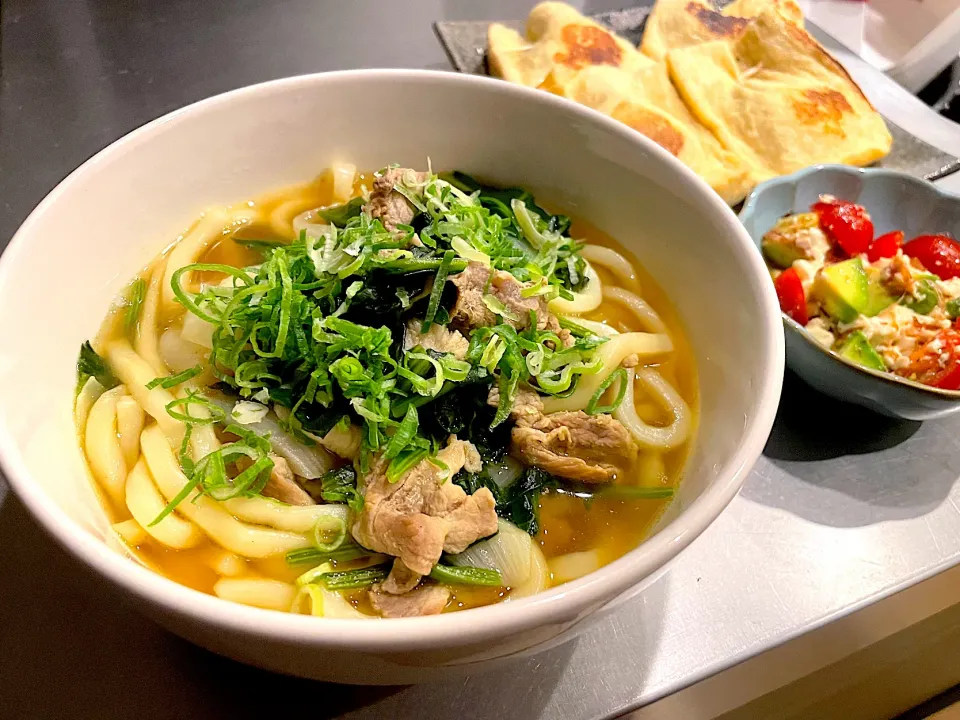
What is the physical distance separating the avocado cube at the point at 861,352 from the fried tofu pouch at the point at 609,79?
2.29ft

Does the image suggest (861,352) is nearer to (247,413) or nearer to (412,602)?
(412,602)

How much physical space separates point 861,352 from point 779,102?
1.18 metres

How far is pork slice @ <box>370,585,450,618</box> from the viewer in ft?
3.69

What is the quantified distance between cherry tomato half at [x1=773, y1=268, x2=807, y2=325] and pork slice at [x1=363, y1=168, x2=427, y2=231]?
3.51 ft

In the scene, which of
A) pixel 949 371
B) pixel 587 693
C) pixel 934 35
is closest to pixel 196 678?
pixel 587 693

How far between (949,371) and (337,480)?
1544 mm

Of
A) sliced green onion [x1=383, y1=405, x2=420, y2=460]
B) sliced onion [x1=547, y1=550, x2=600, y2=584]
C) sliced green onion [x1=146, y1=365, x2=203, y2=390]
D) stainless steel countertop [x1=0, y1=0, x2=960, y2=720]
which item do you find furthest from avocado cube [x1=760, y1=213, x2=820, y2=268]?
sliced green onion [x1=146, y1=365, x2=203, y2=390]

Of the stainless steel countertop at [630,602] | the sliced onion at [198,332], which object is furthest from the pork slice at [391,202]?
the stainless steel countertop at [630,602]

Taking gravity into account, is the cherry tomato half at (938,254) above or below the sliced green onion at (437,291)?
below

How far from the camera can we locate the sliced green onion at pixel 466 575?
1.18m

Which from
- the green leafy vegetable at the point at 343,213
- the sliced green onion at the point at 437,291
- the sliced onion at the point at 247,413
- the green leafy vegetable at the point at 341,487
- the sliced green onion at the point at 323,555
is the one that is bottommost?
the sliced green onion at the point at 323,555

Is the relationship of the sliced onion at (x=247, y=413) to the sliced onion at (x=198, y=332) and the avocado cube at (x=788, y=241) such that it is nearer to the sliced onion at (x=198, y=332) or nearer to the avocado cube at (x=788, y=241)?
the sliced onion at (x=198, y=332)

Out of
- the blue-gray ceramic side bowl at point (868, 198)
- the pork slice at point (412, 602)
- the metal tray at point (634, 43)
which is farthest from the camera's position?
the metal tray at point (634, 43)

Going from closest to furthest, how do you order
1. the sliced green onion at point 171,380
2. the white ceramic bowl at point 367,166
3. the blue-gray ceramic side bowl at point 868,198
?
the white ceramic bowl at point 367,166 < the sliced green onion at point 171,380 < the blue-gray ceramic side bowl at point 868,198
